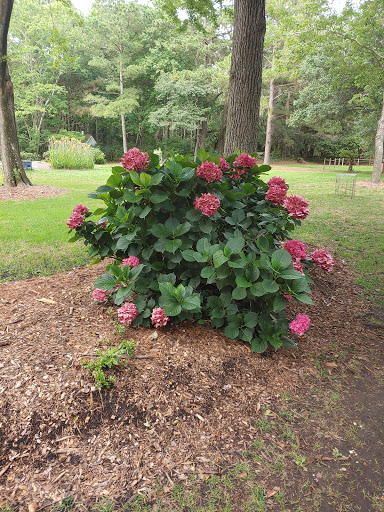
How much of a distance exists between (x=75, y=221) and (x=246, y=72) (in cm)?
264

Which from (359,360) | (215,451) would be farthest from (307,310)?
(215,451)

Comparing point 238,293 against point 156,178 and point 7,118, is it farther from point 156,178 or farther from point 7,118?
point 7,118

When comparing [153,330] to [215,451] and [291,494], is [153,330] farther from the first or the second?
[291,494]

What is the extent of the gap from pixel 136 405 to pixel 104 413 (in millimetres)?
158

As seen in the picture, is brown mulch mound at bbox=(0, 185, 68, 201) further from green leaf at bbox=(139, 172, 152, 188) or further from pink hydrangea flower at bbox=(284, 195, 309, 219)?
pink hydrangea flower at bbox=(284, 195, 309, 219)

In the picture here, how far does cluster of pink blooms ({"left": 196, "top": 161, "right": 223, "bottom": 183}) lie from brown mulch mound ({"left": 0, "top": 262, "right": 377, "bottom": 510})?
102 cm

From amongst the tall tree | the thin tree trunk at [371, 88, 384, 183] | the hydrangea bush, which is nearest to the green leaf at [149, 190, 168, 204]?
the hydrangea bush

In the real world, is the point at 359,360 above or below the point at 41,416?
below

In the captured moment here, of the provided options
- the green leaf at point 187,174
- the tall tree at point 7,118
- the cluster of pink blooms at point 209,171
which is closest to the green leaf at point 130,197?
the green leaf at point 187,174

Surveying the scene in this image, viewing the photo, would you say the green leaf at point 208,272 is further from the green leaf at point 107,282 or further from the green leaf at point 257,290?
the green leaf at point 107,282

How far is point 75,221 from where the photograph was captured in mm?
2408

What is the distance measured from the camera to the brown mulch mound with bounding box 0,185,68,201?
7863 mm

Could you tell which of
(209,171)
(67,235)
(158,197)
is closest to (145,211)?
(158,197)

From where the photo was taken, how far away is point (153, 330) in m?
2.24
